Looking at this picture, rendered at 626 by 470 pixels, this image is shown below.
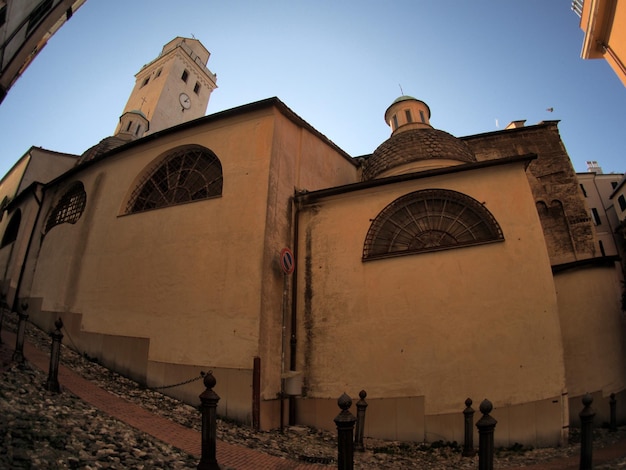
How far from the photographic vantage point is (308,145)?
981 cm

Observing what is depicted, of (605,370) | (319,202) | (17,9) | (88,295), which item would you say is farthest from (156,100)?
(605,370)

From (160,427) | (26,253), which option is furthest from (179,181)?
(26,253)

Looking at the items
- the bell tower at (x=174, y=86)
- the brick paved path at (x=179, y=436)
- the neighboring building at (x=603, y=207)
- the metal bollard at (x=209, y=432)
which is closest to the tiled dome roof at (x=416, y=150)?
the brick paved path at (x=179, y=436)

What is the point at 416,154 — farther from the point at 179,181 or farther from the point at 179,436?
the point at 179,436

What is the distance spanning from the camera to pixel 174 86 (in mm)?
26812

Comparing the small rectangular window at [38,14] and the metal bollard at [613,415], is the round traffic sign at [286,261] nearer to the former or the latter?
the metal bollard at [613,415]

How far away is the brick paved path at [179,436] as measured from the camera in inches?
174

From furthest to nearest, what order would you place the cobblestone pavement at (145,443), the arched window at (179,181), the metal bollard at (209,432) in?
the arched window at (179,181) < the metal bollard at (209,432) < the cobblestone pavement at (145,443)

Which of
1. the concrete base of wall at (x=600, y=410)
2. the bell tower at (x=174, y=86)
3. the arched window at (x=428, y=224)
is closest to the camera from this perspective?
the arched window at (x=428, y=224)

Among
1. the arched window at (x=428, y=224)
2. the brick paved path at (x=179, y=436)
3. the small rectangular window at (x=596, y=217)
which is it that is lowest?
the brick paved path at (x=179, y=436)

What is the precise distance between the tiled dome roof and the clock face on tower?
71.6 ft

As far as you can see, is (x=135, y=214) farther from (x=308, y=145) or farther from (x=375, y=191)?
(x=375, y=191)

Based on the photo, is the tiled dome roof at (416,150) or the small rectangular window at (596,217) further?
the small rectangular window at (596,217)

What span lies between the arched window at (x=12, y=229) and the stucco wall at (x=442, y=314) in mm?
13195
